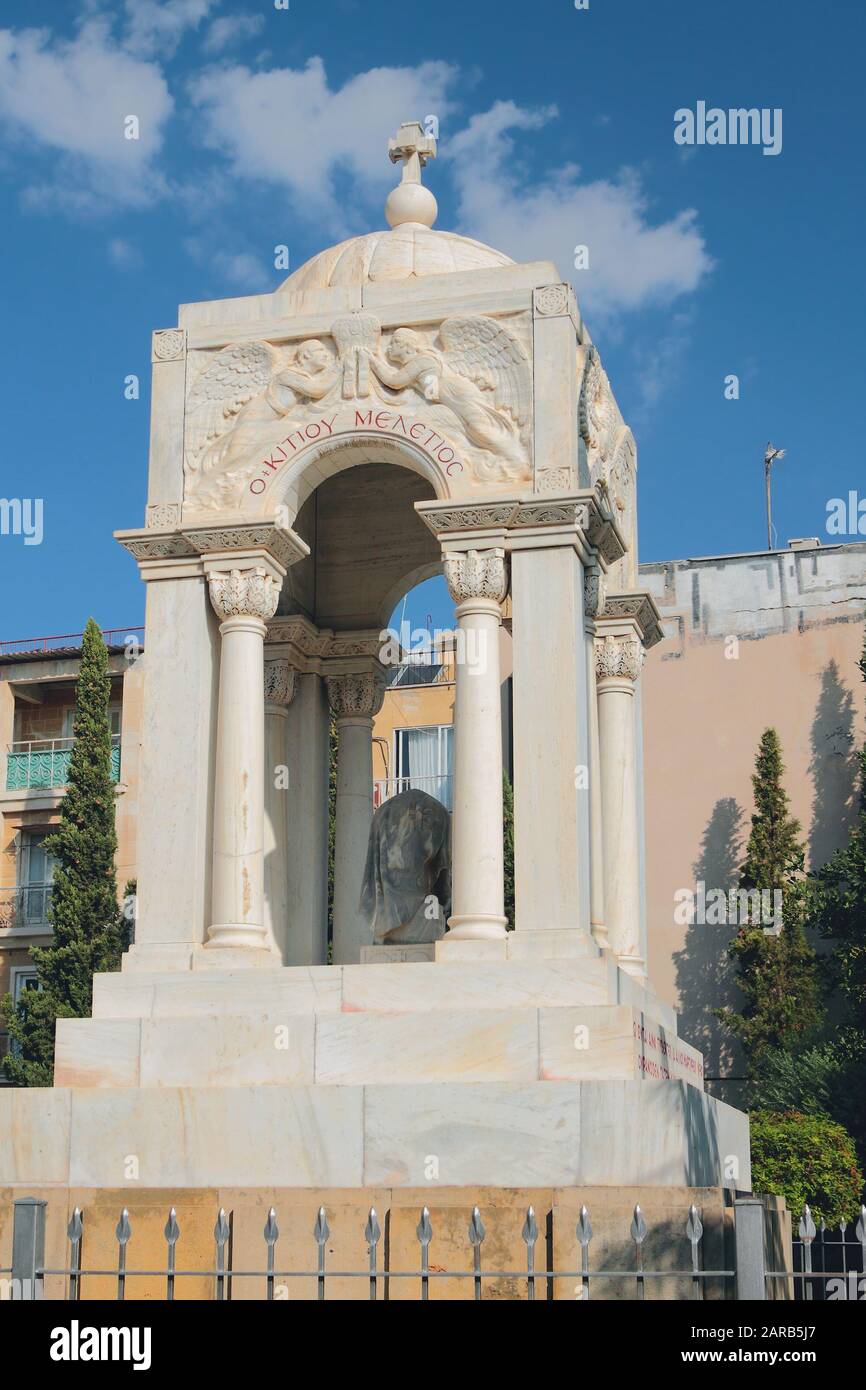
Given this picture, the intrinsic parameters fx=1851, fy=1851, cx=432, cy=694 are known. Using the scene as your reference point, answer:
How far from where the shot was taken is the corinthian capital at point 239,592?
1878 centimetres

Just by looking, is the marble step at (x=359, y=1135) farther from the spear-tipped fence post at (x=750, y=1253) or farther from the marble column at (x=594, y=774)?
the spear-tipped fence post at (x=750, y=1253)

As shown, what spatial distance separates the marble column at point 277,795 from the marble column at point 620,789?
12.1 ft

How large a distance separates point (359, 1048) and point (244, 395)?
6989mm

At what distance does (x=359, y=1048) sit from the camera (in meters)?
16.7

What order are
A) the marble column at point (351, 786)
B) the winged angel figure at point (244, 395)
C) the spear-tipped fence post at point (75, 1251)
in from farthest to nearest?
the marble column at point (351, 786)
the winged angel figure at point (244, 395)
the spear-tipped fence post at point (75, 1251)

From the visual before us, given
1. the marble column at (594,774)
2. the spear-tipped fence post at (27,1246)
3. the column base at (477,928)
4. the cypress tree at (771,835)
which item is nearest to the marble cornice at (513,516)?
the marble column at (594,774)

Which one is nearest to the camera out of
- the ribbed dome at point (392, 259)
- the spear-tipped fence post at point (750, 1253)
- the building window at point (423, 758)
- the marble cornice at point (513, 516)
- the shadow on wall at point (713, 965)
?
the spear-tipped fence post at point (750, 1253)

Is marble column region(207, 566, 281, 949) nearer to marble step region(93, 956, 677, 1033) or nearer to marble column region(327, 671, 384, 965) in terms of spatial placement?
marble step region(93, 956, 677, 1033)

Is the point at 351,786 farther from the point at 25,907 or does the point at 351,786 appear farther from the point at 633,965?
the point at 25,907

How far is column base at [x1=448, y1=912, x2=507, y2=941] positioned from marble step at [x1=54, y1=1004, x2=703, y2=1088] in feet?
2.87

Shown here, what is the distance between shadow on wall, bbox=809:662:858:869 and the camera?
54.0 meters

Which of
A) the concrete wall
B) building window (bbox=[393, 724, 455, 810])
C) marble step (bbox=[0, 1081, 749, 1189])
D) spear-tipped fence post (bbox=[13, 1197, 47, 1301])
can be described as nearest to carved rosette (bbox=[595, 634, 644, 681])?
marble step (bbox=[0, 1081, 749, 1189])

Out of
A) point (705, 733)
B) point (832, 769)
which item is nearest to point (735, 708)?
point (705, 733)

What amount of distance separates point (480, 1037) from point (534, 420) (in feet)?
20.2
